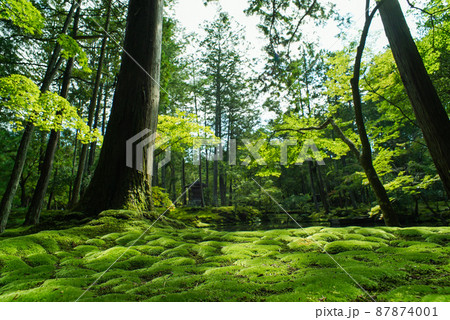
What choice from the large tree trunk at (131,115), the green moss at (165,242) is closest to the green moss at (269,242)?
the green moss at (165,242)

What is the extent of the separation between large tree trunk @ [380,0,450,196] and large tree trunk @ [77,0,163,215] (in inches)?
161

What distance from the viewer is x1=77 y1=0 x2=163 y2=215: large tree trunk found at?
157 inches

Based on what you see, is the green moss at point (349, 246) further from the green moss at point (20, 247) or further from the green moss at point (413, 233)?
the green moss at point (20, 247)

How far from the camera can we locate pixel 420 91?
305 centimetres

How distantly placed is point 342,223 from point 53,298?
15928mm

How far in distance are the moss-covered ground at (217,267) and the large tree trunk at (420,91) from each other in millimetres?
1167

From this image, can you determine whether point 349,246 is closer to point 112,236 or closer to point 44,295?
point 44,295

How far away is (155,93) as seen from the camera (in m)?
4.57

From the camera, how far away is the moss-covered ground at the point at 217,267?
1.48 m

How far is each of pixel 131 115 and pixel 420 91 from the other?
4.60 meters

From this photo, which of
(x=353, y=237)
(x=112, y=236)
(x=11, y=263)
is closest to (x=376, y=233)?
(x=353, y=237)

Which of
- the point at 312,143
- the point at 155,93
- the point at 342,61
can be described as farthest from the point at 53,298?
the point at 342,61

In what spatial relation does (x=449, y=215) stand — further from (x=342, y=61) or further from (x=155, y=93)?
(x=155, y=93)

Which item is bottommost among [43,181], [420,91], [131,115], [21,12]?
[43,181]
